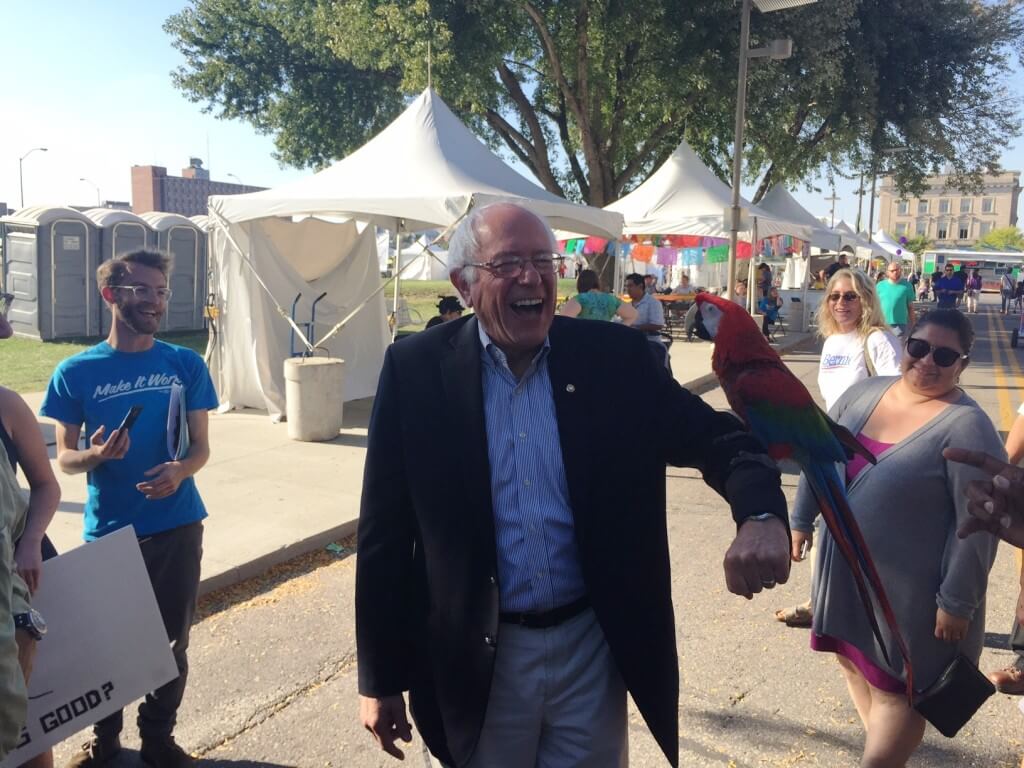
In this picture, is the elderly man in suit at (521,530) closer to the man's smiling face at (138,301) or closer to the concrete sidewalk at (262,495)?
the man's smiling face at (138,301)

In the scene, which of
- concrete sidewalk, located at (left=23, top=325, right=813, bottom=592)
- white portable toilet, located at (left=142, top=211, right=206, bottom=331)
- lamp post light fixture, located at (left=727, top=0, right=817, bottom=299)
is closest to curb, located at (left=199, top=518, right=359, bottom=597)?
concrete sidewalk, located at (left=23, top=325, right=813, bottom=592)

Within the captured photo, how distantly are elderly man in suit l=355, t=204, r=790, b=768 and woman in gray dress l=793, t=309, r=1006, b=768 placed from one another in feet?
3.42

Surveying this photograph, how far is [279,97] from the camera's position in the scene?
19641 millimetres

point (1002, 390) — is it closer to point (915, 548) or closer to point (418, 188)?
point (418, 188)

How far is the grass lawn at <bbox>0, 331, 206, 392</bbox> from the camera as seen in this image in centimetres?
1065

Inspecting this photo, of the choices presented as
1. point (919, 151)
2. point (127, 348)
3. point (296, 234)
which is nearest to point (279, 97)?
point (296, 234)

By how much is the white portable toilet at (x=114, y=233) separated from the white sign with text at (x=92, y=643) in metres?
14.1

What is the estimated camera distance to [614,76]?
1734 centimetres

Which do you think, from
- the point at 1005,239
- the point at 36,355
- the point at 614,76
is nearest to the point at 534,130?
the point at 614,76

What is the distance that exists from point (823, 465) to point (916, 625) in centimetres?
76

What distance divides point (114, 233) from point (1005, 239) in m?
115

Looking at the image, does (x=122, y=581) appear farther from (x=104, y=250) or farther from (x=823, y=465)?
(x=104, y=250)

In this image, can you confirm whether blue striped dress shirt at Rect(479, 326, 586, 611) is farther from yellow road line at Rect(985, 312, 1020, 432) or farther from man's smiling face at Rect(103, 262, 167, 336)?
yellow road line at Rect(985, 312, 1020, 432)

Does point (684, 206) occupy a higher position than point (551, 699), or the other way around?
point (684, 206)
